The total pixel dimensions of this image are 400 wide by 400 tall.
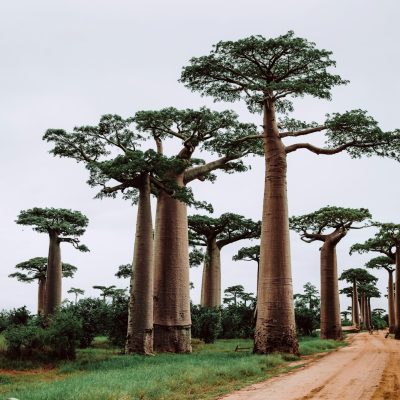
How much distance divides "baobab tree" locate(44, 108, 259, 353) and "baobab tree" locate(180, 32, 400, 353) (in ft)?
4.86

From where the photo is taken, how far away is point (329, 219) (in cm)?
2205

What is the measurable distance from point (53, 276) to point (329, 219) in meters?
13.9

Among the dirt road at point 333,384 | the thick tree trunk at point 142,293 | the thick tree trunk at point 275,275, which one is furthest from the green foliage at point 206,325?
the dirt road at point 333,384

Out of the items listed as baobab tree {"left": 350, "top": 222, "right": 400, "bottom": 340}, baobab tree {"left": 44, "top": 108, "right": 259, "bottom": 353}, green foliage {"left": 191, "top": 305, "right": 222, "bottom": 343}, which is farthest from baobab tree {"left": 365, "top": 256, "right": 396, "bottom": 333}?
baobab tree {"left": 44, "top": 108, "right": 259, "bottom": 353}

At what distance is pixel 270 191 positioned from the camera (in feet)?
46.8

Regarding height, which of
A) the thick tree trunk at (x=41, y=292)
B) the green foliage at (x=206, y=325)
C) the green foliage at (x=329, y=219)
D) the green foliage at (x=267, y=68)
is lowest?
the green foliage at (x=206, y=325)

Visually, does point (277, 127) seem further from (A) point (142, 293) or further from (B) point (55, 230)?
(B) point (55, 230)

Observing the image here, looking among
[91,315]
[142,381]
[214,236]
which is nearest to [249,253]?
[214,236]

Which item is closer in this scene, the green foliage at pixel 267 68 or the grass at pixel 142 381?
the grass at pixel 142 381

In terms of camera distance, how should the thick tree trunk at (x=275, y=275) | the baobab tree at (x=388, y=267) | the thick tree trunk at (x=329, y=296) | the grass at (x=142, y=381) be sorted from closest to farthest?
the grass at (x=142, y=381)
the thick tree trunk at (x=275, y=275)
the thick tree trunk at (x=329, y=296)
the baobab tree at (x=388, y=267)

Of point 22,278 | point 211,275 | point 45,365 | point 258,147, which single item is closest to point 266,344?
point 45,365

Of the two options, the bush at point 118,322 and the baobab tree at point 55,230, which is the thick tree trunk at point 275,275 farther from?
the baobab tree at point 55,230

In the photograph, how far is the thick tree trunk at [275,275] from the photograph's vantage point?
13039mm

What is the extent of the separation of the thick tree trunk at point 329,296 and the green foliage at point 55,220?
12.2m
